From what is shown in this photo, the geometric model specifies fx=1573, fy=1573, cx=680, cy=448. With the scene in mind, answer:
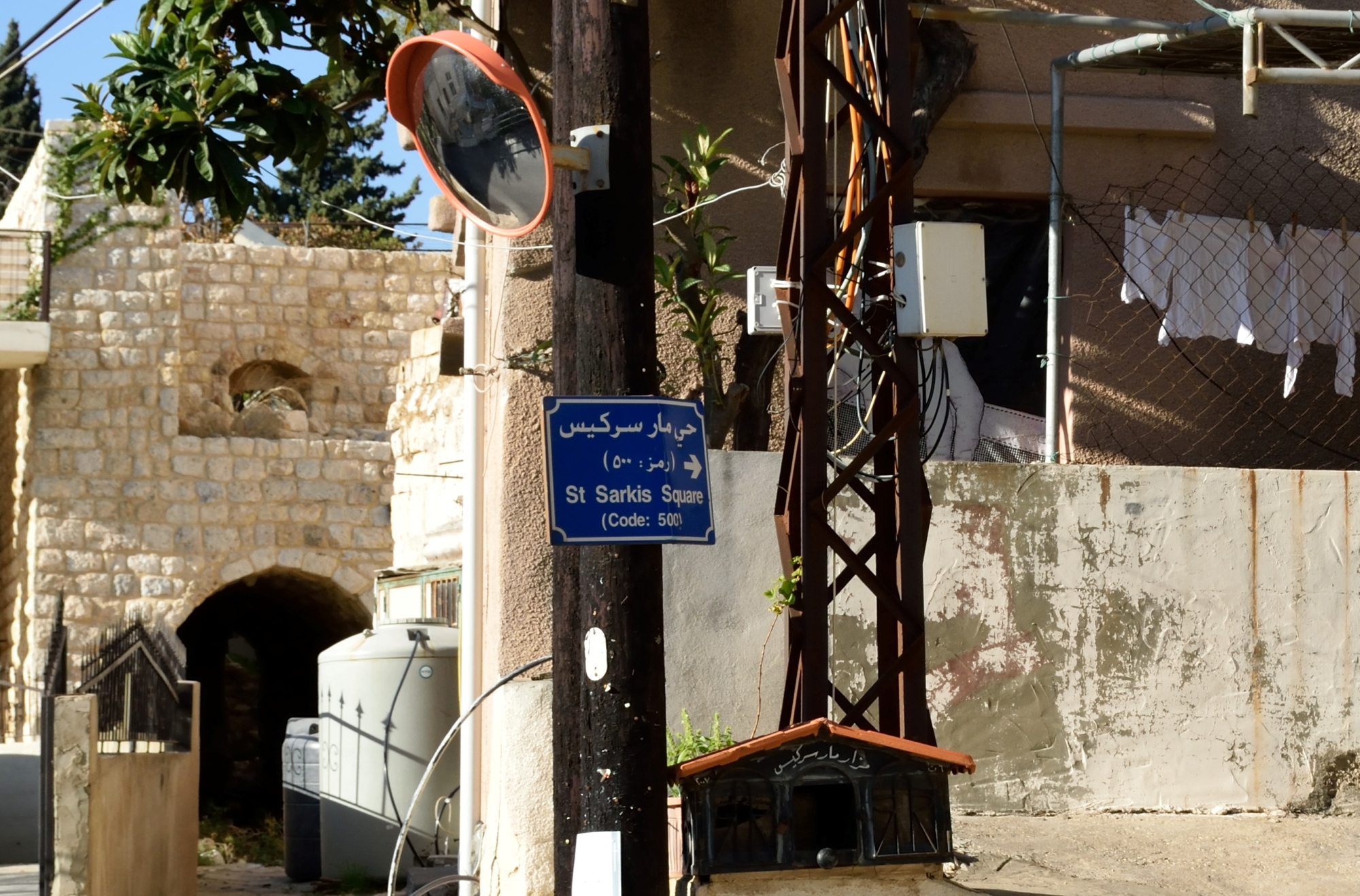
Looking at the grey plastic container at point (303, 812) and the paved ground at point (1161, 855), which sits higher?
the paved ground at point (1161, 855)

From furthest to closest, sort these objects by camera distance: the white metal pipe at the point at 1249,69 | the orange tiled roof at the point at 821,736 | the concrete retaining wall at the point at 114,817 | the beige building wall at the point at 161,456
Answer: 1. the beige building wall at the point at 161,456
2. the concrete retaining wall at the point at 114,817
3. the white metal pipe at the point at 1249,69
4. the orange tiled roof at the point at 821,736

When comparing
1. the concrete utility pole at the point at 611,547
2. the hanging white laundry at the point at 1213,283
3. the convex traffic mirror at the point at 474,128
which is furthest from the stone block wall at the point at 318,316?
the concrete utility pole at the point at 611,547

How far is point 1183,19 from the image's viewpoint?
889cm

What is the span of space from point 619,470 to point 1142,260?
4.96 meters

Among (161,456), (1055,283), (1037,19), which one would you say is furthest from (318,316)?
(1037,19)

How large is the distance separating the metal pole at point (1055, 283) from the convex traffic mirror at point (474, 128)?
12.5 ft

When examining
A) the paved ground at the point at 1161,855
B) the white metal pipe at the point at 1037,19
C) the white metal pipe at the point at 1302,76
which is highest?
the white metal pipe at the point at 1037,19

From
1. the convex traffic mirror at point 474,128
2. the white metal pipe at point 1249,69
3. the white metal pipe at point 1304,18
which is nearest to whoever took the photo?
the convex traffic mirror at point 474,128

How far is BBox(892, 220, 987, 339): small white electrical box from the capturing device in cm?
559

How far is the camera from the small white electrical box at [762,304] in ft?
21.5

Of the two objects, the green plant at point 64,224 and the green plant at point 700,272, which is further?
the green plant at point 64,224

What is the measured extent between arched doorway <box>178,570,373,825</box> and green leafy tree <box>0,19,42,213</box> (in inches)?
734

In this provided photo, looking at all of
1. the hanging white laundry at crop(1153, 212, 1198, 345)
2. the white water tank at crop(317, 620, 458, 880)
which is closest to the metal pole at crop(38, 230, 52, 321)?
the white water tank at crop(317, 620, 458, 880)

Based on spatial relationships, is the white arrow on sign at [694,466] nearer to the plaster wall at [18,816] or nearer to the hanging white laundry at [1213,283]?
the hanging white laundry at [1213,283]
